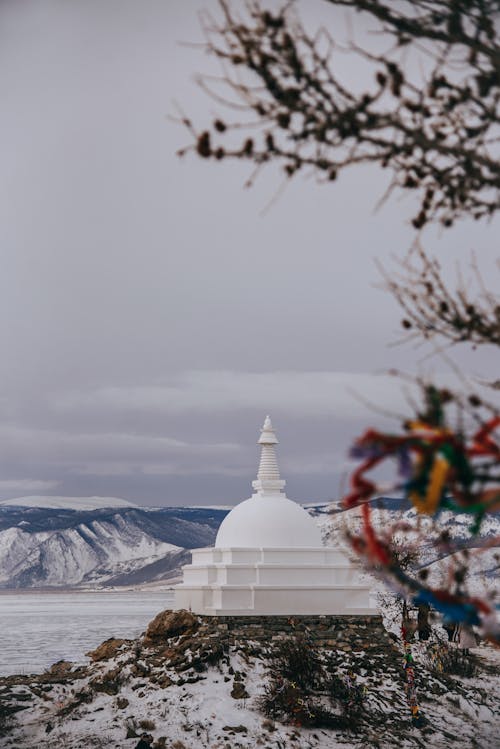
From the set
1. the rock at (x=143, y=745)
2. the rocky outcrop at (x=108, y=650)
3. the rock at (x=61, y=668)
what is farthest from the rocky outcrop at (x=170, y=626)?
the rock at (x=143, y=745)

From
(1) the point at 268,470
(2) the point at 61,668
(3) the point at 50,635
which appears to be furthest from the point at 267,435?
(3) the point at 50,635

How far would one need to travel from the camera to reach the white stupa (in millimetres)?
26469

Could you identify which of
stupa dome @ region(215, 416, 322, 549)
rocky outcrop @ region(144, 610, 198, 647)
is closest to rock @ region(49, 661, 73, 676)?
rocky outcrop @ region(144, 610, 198, 647)

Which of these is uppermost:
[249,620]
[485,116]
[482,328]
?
[485,116]

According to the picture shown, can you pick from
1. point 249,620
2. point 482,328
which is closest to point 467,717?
point 249,620

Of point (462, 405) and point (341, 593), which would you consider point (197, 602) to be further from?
point (462, 405)

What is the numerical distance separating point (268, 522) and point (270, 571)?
1502 millimetres

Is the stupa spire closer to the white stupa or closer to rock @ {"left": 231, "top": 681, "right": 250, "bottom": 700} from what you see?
the white stupa

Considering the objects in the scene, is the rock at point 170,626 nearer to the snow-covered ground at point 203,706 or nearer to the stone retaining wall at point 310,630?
the snow-covered ground at point 203,706

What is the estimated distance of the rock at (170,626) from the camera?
26.2 m

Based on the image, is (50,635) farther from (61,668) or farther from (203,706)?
(203,706)

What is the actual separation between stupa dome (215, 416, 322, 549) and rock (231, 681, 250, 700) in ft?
13.8

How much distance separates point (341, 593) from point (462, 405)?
21724 mm

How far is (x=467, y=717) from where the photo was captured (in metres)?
24.8
